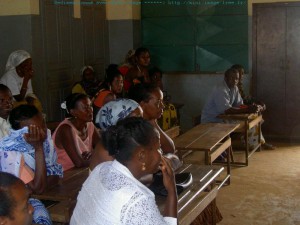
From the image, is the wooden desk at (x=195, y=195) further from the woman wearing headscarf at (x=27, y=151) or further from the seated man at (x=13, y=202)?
the seated man at (x=13, y=202)

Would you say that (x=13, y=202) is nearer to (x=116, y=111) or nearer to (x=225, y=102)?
(x=116, y=111)

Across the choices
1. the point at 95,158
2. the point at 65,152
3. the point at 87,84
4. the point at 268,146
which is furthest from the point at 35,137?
the point at 268,146

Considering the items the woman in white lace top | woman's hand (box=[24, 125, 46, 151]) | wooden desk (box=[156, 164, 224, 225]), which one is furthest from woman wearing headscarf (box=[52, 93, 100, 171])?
the woman in white lace top

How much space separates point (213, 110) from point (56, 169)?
12.6ft

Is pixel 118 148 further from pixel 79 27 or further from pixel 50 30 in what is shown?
pixel 79 27

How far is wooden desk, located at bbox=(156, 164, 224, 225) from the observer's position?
317 cm

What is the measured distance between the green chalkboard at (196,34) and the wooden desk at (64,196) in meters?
5.56

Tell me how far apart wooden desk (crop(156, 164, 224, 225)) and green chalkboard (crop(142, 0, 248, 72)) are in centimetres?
503

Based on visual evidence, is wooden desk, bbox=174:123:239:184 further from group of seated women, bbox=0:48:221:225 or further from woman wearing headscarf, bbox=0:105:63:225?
woman wearing headscarf, bbox=0:105:63:225

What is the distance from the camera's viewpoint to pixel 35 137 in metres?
3.25

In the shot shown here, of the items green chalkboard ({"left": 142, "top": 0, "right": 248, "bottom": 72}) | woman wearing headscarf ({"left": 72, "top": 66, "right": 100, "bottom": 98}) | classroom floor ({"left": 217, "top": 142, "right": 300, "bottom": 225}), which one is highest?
green chalkboard ({"left": 142, "top": 0, "right": 248, "bottom": 72})

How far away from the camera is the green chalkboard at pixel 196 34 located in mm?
8633

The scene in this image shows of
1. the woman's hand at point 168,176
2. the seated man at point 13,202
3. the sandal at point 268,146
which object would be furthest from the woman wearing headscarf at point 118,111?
the sandal at point 268,146

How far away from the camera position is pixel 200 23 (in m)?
8.79
